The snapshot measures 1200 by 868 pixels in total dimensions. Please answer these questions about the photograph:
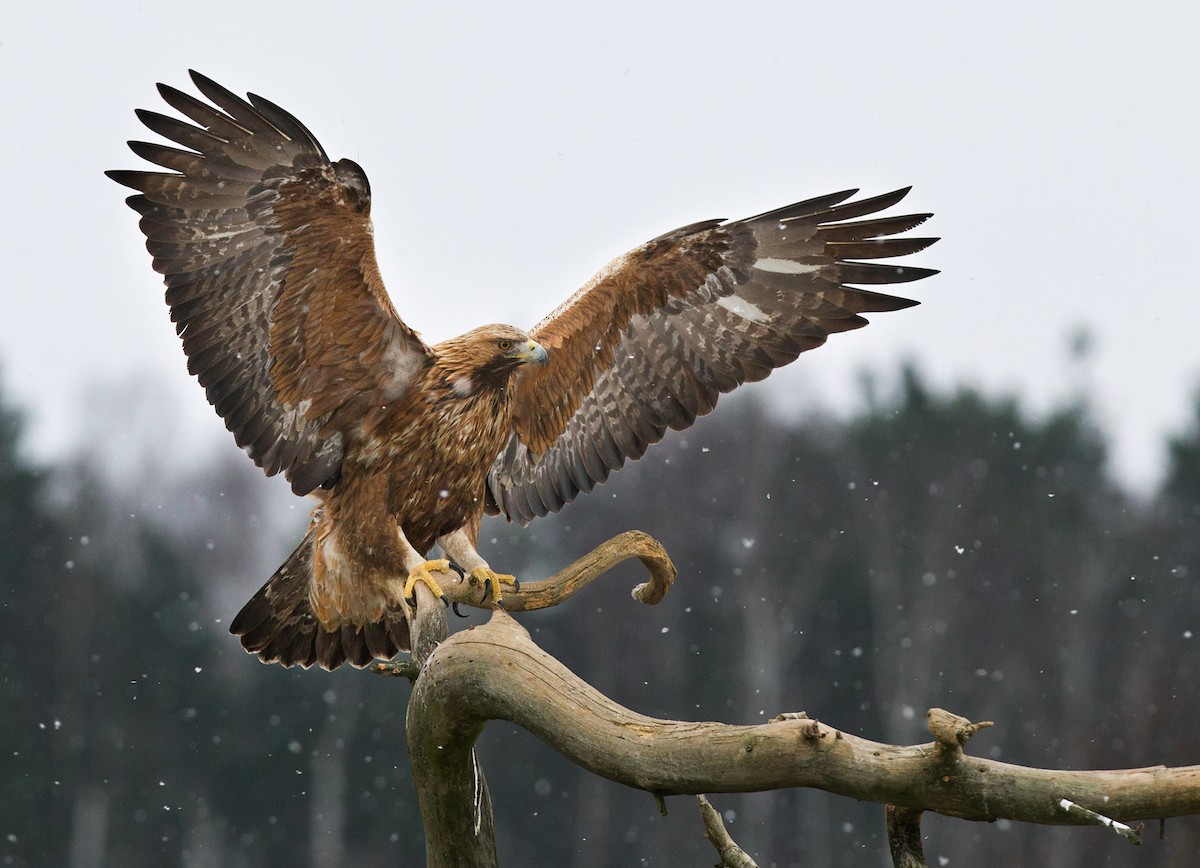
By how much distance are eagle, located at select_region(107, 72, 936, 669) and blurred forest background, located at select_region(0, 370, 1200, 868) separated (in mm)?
12243

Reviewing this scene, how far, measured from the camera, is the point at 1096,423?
846 inches

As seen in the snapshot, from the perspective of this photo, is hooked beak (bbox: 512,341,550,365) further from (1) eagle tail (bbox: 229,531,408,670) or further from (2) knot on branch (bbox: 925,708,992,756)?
(2) knot on branch (bbox: 925,708,992,756)

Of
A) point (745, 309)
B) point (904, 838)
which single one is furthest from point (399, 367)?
point (904, 838)

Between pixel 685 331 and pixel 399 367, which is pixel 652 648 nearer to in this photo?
pixel 685 331

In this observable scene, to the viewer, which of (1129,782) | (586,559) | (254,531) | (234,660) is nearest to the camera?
(1129,782)

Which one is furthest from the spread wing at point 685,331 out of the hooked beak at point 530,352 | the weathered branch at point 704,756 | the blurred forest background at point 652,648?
the blurred forest background at point 652,648

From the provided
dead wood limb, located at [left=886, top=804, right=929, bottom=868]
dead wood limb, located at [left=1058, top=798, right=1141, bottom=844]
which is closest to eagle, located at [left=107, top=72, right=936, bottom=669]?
dead wood limb, located at [left=886, top=804, right=929, bottom=868]

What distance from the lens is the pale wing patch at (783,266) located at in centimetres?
534

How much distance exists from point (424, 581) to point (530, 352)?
90cm

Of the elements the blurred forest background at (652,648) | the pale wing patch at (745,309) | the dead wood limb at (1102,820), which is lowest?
the dead wood limb at (1102,820)

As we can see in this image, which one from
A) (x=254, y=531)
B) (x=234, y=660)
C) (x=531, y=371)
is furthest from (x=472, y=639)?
(x=254, y=531)

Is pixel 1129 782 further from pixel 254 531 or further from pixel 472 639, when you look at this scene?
pixel 254 531

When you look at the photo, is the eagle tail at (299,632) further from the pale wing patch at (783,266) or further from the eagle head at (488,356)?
the pale wing patch at (783,266)

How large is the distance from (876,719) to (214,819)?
9.12 meters
